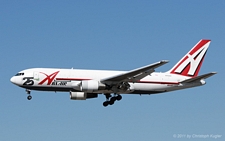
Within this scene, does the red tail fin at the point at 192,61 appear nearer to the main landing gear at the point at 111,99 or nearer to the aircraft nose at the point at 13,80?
the main landing gear at the point at 111,99

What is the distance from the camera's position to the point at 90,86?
181 ft

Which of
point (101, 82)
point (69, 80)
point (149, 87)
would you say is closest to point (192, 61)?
point (149, 87)

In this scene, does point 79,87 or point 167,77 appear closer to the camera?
point 79,87

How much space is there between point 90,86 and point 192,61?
14.3 meters

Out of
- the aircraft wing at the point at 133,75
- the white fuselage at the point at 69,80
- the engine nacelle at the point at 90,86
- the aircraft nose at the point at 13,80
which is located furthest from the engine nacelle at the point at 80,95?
the aircraft nose at the point at 13,80

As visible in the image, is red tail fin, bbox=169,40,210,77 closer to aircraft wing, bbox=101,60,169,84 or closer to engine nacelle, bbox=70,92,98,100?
aircraft wing, bbox=101,60,169,84

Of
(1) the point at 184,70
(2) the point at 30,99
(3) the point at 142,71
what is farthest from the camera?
(1) the point at 184,70

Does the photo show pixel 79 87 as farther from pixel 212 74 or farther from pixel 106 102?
pixel 212 74

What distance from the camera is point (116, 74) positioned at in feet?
186

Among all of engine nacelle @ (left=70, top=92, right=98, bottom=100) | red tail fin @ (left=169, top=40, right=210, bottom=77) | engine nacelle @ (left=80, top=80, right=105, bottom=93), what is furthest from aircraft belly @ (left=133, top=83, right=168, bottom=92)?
engine nacelle @ (left=70, top=92, right=98, bottom=100)

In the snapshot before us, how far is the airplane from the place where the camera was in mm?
55344

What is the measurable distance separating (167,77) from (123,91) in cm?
589

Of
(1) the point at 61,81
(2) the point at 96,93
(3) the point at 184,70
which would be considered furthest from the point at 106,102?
(3) the point at 184,70

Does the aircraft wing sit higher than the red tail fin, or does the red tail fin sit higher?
the red tail fin
